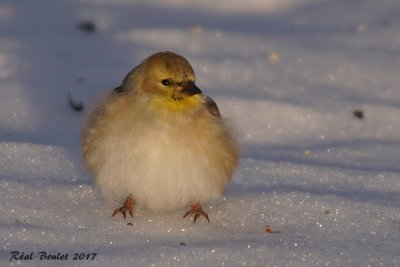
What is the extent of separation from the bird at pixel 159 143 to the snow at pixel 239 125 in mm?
151

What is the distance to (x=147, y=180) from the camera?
492 centimetres

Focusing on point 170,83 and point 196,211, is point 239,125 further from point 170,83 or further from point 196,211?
point 170,83

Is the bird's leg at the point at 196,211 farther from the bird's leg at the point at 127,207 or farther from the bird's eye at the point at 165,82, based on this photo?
the bird's eye at the point at 165,82

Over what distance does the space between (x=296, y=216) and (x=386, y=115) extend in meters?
2.41

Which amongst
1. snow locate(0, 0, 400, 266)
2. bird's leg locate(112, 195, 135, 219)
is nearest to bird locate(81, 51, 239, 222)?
bird's leg locate(112, 195, 135, 219)

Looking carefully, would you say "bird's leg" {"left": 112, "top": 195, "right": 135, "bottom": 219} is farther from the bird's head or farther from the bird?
the bird's head

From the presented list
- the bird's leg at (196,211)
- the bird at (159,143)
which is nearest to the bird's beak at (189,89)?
the bird at (159,143)

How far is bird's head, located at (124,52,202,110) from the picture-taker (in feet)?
16.5

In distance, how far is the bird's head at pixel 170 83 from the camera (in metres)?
5.02

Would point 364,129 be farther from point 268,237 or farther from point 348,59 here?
point 268,237

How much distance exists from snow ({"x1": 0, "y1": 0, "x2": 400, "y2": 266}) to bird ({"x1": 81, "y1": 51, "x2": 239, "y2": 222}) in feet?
0.50

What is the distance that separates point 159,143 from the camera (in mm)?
4910

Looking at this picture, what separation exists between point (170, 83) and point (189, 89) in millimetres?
98

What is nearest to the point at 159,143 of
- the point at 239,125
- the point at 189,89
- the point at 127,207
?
the point at 189,89
